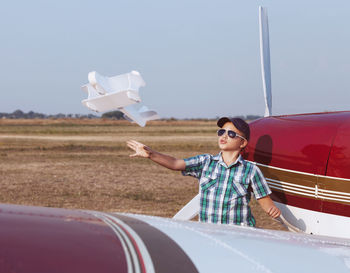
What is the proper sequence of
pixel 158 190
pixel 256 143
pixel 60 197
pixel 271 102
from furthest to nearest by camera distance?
pixel 158 190 < pixel 60 197 < pixel 271 102 < pixel 256 143

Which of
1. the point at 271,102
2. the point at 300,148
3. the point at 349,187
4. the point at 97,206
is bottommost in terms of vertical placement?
the point at 97,206

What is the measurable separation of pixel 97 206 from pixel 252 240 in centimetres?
733

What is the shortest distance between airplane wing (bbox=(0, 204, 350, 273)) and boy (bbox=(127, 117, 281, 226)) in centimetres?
128

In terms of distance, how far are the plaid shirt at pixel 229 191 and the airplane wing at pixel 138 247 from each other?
1278 millimetres

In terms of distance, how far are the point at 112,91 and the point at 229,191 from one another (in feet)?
3.76

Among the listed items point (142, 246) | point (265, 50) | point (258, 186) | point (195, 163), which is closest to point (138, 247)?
point (142, 246)

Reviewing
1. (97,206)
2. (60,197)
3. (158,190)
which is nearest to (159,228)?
(97,206)

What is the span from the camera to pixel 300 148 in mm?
4180

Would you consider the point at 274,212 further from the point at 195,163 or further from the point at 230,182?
the point at 195,163

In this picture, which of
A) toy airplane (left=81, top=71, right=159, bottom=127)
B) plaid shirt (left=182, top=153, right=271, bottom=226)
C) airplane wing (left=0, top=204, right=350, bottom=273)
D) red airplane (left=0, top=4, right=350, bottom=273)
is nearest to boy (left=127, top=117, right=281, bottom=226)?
plaid shirt (left=182, top=153, right=271, bottom=226)

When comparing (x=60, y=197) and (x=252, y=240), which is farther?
(x=60, y=197)

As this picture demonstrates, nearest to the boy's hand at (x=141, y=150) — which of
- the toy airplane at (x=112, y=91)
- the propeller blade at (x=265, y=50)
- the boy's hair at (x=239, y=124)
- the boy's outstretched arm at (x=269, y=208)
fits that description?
the toy airplane at (x=112, y=91)

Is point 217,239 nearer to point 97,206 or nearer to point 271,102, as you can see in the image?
point 271,102

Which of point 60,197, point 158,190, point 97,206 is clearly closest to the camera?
point 97,206
